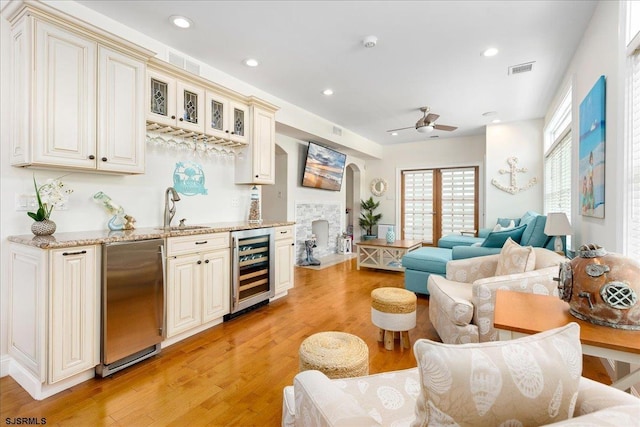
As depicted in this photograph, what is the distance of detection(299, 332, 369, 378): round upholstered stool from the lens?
1.53 m

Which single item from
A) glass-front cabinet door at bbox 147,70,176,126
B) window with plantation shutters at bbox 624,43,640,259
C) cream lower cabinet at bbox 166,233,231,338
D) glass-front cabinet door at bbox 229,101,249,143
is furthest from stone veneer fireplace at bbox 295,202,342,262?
window with plantation shutters at bbox 624,43,640,259

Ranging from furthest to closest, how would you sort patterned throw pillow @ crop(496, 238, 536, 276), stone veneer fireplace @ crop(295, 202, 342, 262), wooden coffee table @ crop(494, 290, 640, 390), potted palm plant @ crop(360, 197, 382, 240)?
potted palm plant @ crop(360, 197, 382, 240) < stone veneer fireplace @ crop(295, 202, 342, 262) < patterned throw pillow @ crop(496, 238, 536, 276) < wooden coffee table @ crop(494, 290, 640, 390)

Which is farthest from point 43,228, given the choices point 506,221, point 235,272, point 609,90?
point 506,221

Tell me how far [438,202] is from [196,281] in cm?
621

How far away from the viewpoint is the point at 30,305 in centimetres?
192

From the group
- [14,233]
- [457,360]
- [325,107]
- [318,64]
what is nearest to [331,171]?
[325,107]

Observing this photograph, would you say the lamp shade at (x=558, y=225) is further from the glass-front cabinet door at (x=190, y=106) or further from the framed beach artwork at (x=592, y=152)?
the glass-front cabinet door at (x=190, y=106)

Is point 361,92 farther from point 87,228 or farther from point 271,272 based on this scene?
point 87,228

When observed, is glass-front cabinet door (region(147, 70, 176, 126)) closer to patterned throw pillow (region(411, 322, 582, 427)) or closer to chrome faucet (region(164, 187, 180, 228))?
chrome faucet (region(164, 187, 180, 228))

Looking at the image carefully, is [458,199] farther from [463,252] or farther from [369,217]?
[463,252]

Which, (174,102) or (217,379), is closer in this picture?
(217,379)

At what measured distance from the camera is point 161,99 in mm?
2760

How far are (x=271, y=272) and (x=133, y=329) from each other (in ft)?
5.17

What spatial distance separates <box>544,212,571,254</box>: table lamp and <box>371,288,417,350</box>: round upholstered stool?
4.61 ft
